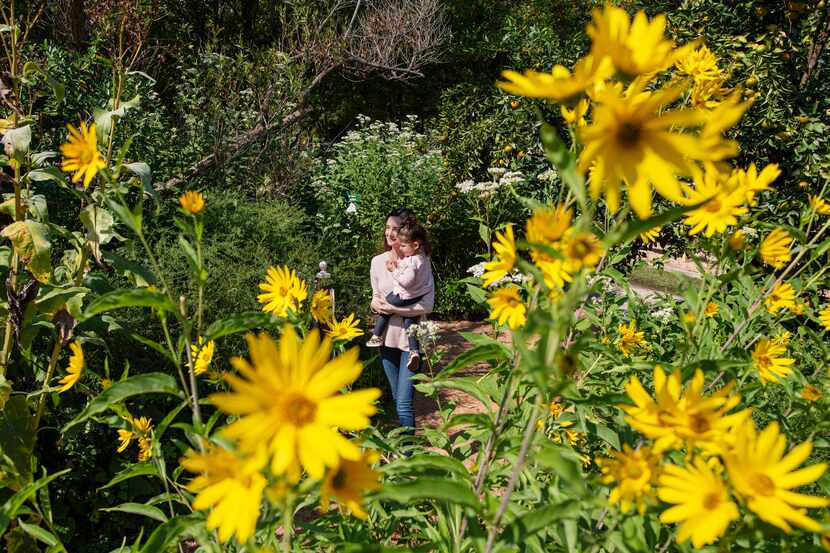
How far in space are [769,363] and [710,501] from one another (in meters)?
0.99

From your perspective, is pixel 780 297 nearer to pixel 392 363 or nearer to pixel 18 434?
pixel 392 363

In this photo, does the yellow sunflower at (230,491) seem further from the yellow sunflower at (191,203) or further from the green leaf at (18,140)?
the green leaf at (18,140)

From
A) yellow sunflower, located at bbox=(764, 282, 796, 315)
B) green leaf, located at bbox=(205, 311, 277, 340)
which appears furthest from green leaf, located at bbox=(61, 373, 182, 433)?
yellow sunflower, located at bbox=(764, 282, 796, 315)

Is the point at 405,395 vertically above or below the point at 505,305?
below

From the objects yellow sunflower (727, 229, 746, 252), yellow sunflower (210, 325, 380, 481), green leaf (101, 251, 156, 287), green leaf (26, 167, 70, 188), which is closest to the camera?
yellow sunflower (210, 325, 380, 481)

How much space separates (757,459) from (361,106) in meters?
11.0

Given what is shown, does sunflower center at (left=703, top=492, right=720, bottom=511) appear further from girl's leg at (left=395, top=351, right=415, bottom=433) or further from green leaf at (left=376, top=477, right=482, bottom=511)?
girl's leg at (left=395, top=351, right=415, bottom=433)

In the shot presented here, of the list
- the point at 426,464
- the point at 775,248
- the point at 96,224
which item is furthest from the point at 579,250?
the point at 96,224

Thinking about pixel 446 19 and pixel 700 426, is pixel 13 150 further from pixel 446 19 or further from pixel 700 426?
pixel 446 19

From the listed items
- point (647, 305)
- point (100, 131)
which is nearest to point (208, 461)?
point (100, 131)

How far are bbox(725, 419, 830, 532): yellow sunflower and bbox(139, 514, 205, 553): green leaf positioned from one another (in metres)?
0.81

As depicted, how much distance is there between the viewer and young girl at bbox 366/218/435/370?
306 cm

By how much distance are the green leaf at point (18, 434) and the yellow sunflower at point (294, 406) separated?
110 centimetres

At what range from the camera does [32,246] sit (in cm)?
131
